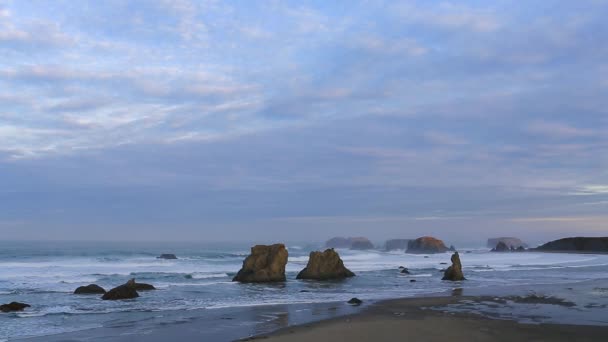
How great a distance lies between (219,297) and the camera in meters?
35.5

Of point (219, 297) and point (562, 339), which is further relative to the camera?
point (219, 297)

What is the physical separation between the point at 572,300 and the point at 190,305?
21831mm

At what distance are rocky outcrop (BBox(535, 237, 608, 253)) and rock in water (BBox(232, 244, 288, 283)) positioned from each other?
109m

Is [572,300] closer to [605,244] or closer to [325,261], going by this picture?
[325,261]

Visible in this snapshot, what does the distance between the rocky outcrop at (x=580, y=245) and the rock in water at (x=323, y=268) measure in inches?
4065

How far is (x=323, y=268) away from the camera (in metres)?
52.5

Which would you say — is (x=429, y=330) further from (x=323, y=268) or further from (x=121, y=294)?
(x=323, y=268)

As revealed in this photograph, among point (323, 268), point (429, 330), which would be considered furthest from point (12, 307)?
point (323, 268)

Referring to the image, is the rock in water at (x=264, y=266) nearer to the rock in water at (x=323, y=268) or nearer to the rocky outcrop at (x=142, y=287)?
the rock in water at (x=323, y=268)

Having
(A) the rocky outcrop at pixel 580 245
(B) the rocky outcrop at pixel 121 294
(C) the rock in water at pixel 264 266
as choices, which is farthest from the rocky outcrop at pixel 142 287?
(A) the rocky outcrop at pixel 580 245

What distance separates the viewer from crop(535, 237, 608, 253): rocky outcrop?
13440 cm

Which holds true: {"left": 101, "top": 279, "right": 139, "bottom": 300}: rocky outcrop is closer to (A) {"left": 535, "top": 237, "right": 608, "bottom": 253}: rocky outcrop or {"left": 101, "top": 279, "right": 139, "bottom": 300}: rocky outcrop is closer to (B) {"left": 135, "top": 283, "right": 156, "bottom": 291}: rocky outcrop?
(B) {"left": 135, "top": 283, "right": 156, "bottom": 291}: rocky outcrop

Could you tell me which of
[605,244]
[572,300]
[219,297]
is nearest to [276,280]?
[219,297]

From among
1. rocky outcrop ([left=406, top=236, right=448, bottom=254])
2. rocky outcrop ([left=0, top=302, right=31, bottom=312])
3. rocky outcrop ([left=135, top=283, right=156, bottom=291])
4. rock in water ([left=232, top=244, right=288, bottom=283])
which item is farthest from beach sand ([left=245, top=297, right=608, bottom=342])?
rocky outcrop ([left=406, top=236, right=448, bottom=254])
